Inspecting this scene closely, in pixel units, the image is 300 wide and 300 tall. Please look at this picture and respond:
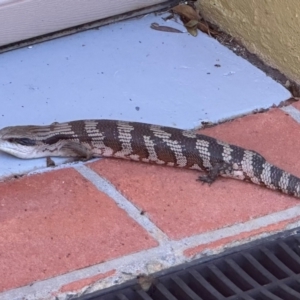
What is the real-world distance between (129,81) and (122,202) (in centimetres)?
95

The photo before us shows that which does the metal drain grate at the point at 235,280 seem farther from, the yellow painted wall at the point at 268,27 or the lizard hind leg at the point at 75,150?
the yellow painted wall at the point at 268,27

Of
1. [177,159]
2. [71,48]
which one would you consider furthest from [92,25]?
[177,159]

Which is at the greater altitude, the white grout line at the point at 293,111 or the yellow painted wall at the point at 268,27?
the yellow painted wall at the point at 268,27

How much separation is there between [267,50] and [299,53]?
0.23m

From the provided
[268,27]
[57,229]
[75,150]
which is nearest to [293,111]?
[268,27]

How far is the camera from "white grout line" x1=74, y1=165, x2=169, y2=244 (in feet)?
9.34

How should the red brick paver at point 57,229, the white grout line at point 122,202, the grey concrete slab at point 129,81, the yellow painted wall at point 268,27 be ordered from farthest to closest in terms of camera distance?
the yellow painted wall at point 268,27
the grey concrete slab at point 129,81
the white grout line at point 122,202
the red brick paver at point 57,229

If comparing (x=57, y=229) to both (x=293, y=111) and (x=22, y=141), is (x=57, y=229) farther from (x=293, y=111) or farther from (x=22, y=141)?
(x=293, y=111)

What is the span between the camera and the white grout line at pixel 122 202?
2.85 metres

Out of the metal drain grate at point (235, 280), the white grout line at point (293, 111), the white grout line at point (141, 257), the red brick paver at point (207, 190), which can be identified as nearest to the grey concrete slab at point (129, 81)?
the white grout line at point (293, 111)

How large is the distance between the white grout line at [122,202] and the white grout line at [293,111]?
96 cm

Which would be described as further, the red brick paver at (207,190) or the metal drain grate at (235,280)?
Answer: the red brick paver at (207,190)

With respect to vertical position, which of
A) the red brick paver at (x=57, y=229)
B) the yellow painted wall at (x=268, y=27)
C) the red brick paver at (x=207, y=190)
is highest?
the yellow painted wall at (x=268, y=27)

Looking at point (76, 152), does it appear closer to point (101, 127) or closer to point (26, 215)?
point (101, 127)
